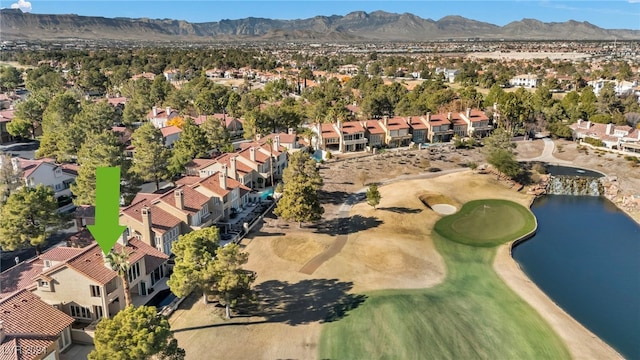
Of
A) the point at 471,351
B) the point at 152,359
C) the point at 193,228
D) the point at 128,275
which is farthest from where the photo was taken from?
the point at 193,228

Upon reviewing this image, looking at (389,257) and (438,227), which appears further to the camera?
(438,227)

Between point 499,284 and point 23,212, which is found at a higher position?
point 23,212

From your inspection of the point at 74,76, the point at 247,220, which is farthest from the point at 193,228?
the point at 74,76

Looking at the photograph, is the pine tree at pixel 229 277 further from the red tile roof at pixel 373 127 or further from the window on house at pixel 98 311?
the red tile roof at pixel 373 127

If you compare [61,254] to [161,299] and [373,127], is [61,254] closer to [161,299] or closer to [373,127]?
[161,299]

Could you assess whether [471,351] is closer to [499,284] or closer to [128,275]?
[499,284]

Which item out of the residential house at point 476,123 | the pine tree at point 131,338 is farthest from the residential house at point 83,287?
the residential house at point 476,123
